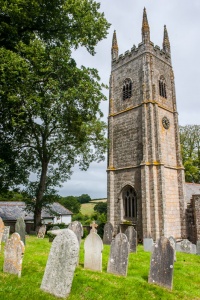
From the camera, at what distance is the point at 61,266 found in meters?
5.21

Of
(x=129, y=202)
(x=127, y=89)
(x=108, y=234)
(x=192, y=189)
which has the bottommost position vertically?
(x=108, y=234)

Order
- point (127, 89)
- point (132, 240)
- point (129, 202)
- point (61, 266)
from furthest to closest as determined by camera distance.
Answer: point (127, 89) → point (129, 202) → point (132, 240) → point (61, 266)

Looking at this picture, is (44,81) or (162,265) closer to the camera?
(162,265)

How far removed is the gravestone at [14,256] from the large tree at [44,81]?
6.74 metres

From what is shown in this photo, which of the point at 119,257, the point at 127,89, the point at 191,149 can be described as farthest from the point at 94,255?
the point at 191,149

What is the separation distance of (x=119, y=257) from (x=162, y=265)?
1342 mm

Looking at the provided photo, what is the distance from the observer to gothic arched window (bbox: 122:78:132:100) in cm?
2089

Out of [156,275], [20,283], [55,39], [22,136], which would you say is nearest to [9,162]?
[22,136]

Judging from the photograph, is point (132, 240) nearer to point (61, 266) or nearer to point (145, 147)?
point (61, 266)

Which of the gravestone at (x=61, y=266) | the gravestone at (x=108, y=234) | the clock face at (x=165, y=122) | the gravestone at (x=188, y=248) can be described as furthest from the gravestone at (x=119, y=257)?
the clock face at (x=165, y=122)

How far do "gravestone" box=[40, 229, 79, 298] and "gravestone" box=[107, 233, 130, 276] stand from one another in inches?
90.4

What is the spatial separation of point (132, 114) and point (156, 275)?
15.1 metres

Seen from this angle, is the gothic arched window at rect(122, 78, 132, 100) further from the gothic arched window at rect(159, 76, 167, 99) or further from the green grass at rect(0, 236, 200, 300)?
the green grass at rect(0, 236, 200, 300)

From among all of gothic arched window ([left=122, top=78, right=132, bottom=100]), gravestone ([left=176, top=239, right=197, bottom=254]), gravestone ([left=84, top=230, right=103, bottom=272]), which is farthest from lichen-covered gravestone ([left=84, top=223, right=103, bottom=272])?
Answer: gothic arched window ([left=122, top=78, right=132, bottom=100])
